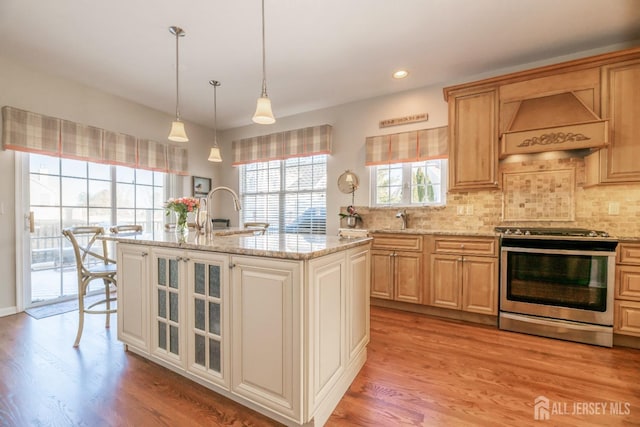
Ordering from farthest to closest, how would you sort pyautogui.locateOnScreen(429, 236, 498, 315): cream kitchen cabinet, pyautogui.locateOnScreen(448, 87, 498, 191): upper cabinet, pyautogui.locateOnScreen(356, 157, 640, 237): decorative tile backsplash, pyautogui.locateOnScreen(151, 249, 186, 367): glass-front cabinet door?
pyautogui.locateOnScreen(448, 87, 498, 191): upper cabinet, pyautogui.locateOnScreen(429, 236, 498, 315): cream kitchen cabinet, pyautogui.locateOnScreen(356, 157, 640, 237): decorative tile backsplash, pyautogui.locateOnScreen(151, 249, 186, 367): glass-front cabinet door

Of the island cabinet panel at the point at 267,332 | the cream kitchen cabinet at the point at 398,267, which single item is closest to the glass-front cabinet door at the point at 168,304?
the island cabinet panel at the point at 267,332

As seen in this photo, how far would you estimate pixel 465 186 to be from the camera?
120 inches

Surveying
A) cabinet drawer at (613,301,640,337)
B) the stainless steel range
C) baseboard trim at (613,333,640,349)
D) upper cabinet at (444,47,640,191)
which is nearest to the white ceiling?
upper cabinet at (444,47,640,191)

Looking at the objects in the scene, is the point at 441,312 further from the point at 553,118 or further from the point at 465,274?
the point at 553,118

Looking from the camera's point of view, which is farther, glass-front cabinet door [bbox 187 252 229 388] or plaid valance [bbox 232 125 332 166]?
plaid valance [bbox 232 125 332 166]

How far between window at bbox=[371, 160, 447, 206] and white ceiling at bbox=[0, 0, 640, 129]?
101cm

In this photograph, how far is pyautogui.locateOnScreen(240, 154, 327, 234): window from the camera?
4.34 m

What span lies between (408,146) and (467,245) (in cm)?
143

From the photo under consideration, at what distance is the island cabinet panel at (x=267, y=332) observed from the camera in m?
1.35

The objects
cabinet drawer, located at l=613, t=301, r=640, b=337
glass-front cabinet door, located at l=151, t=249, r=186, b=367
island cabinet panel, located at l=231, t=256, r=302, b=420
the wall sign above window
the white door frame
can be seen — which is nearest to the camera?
island cabinet panel, located at l=231, t=256, r=302, b=420

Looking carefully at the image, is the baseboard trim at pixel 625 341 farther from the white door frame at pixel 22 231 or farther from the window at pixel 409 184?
the white door frame at pixel 22 231

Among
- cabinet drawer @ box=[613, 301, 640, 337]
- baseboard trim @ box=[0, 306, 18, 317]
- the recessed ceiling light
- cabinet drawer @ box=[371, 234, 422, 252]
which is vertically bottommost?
baseboard trim @ box=[0, 306, 18, 317]

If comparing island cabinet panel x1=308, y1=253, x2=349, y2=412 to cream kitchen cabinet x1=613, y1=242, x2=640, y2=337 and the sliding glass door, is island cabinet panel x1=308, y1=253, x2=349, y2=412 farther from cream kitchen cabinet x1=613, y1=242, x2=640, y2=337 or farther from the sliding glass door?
the sliding glass door

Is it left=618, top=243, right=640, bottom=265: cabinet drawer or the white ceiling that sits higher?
the white ceiling
